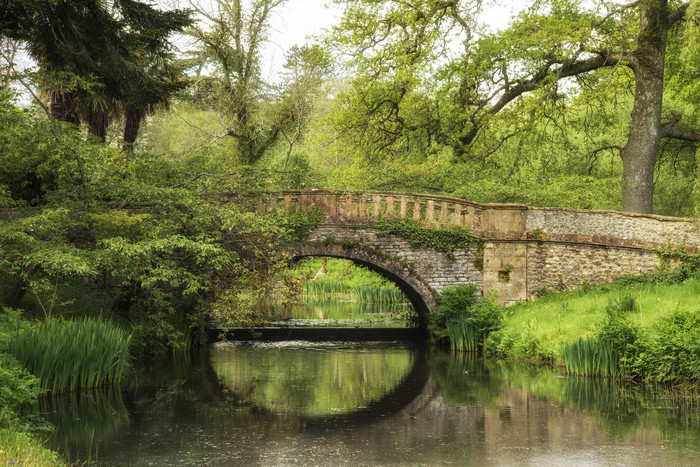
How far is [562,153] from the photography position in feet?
92.0

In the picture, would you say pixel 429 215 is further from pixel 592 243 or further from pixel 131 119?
pixel 131 119

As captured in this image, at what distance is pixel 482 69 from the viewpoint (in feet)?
61.8

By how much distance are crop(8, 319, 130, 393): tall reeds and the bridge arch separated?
557 centimetres

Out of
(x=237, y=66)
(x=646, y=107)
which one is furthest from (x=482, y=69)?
(x=237, y=66)

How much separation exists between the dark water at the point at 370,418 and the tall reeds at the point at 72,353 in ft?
1.06

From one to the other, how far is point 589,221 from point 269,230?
804 centimetres

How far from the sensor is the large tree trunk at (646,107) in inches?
740

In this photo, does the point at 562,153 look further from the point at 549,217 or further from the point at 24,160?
the point at 24,160

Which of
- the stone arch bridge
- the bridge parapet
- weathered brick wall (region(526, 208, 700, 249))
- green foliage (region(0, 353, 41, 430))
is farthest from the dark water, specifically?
weathered brick wall (region(526, 208, 700, 249))

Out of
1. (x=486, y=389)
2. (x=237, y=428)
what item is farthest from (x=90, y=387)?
(x=486, y=389)

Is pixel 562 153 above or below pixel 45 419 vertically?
above

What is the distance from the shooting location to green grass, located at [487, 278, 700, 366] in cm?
1283

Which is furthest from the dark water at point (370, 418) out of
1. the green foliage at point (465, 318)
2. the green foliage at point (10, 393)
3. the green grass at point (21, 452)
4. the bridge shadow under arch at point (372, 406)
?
the green foliage at point (465, 318)

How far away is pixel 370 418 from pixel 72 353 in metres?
4.54
